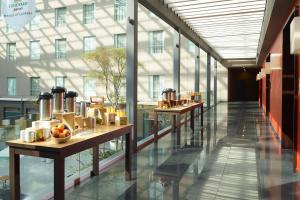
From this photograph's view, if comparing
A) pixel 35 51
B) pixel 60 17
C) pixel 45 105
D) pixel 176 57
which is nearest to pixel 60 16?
pixel 60 17

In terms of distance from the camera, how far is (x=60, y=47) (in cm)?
1850

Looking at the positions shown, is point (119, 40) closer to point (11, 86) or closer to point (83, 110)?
point (11, 86)

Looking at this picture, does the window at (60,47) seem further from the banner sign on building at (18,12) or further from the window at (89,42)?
the banner sign on building at (18,12)

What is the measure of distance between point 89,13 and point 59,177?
1665cm

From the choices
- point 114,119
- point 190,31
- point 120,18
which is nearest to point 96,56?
point 120,18

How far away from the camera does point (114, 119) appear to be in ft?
10.7

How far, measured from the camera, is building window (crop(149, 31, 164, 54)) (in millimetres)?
16969

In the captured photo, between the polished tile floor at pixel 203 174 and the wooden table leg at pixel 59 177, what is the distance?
0.67m

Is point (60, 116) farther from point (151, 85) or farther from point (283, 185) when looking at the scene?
point (151, 85)

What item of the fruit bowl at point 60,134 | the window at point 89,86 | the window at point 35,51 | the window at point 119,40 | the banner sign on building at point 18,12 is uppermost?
the window at point 119,40

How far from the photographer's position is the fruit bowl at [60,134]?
7.25 feet

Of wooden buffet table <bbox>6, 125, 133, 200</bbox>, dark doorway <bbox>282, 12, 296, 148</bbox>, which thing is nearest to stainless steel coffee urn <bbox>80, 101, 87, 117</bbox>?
wooden buffet table <bbox>6, 125, 133, 200</bbox>

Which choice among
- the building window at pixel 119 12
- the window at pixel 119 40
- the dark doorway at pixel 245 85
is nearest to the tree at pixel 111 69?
the window at pixel 119 40

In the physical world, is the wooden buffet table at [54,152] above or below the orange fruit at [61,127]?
below
